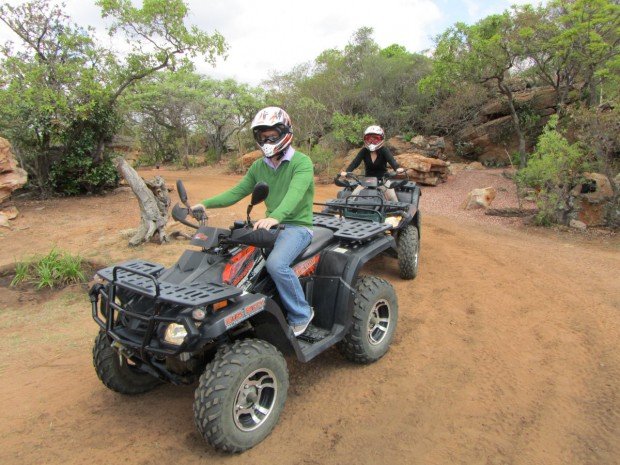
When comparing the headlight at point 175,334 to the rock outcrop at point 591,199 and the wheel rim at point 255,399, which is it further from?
the rock outcrop at point 591,199

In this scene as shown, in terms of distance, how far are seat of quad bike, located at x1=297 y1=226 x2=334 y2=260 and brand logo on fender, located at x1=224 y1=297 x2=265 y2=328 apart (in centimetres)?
68

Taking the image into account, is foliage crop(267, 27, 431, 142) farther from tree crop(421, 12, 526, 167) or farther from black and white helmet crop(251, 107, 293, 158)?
black and white helmet crop(251, 107, 293, 158)

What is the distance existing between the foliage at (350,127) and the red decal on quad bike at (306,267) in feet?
45.3

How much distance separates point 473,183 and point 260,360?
12.9 meters

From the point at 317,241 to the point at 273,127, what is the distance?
0.99 metres

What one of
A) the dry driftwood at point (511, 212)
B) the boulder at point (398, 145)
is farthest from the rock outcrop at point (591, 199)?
the boulder at point (398, 145)

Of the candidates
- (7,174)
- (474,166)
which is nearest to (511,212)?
(474,166)

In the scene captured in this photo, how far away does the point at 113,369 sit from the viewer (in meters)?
3.02

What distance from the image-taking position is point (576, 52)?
12.0 m

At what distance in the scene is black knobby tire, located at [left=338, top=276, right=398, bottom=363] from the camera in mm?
3469

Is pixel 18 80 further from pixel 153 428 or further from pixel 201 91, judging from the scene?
pixel 201 91

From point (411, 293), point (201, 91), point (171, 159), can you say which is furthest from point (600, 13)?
point (171, 159)

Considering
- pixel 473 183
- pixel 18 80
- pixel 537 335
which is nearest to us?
pixel 537 335

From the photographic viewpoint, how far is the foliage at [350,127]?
16.9m
